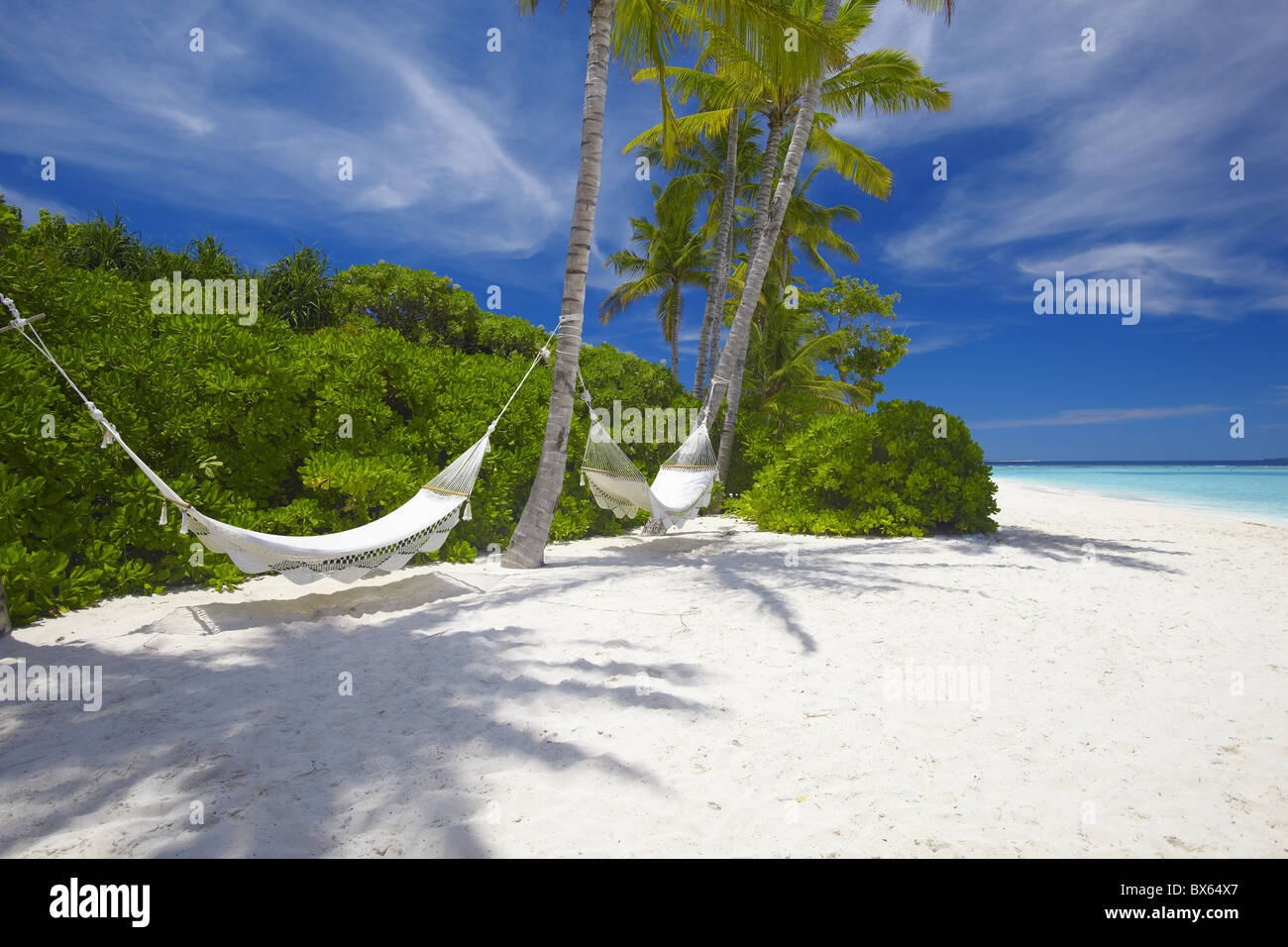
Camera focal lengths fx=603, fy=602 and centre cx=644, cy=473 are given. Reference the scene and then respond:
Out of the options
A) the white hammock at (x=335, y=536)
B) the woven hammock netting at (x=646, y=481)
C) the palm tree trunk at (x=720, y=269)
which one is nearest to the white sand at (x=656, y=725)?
the white hammock at (x=335, y=536)

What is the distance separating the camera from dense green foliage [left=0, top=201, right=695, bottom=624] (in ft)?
10.2

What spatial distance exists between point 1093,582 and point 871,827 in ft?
11.4

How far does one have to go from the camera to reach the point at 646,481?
5.38 metres

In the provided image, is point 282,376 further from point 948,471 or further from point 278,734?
point 948,471

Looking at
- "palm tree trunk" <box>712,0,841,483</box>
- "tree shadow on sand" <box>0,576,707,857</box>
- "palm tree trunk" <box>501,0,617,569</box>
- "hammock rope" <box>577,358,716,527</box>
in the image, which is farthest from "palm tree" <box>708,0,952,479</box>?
"tree shadow on sand" <box>0,576,707,857</box>

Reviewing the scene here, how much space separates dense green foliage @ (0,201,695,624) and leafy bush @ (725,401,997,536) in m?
2.26

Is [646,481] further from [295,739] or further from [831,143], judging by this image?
[831,143]

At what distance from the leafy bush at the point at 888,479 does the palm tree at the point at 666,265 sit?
8.51m

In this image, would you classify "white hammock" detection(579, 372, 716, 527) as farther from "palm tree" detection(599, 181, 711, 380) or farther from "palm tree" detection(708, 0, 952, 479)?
"palm tree" detection(599, 181, 711, 380)

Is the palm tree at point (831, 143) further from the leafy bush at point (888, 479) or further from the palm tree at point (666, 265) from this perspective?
the palm tree at point (666, 265)

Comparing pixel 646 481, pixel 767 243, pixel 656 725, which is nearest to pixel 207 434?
pixel 646 481

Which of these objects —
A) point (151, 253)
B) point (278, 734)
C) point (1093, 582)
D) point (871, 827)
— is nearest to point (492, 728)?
point (278, 734)

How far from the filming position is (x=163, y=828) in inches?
56.4

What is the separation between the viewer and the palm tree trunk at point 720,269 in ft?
33.2
